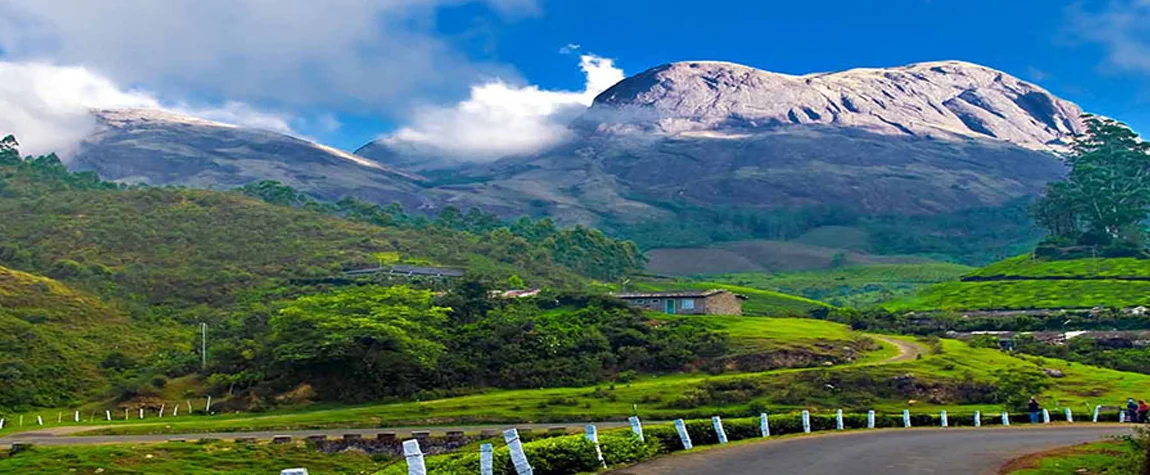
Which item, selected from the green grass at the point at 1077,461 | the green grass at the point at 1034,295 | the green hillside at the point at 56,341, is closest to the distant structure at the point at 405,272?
the green hillside at the point at 56,341

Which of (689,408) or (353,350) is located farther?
(353,350)

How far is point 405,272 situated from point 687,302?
1269 inches

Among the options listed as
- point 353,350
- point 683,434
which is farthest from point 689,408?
point 683,434

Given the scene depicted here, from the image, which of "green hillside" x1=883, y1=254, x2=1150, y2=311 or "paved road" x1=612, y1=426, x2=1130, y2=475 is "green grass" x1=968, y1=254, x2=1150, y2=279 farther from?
"paved road" x1=612, y1=426, x2=1130, y2=475

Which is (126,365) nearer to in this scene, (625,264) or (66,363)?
(66,363)

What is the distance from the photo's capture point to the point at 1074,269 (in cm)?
11738

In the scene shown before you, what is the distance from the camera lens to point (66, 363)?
2876 inches

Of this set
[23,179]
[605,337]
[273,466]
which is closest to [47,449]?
[273,466]

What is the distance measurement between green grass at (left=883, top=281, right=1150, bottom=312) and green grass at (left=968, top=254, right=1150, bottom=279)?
3.81 m

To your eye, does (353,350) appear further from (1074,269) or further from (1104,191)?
(1104,191)

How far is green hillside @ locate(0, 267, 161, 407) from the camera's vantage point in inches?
2655

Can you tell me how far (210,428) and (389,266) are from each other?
61.1 meters

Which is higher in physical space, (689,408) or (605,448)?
(605,448)

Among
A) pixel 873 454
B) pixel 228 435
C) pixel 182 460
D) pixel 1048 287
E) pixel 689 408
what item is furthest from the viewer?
pixel 1048 287
